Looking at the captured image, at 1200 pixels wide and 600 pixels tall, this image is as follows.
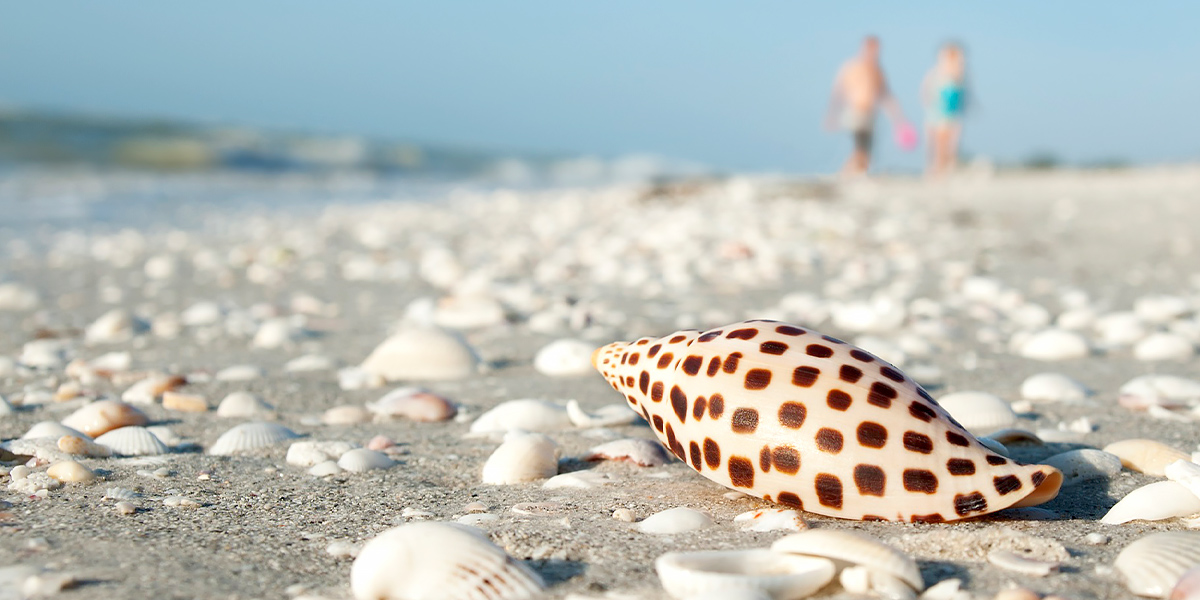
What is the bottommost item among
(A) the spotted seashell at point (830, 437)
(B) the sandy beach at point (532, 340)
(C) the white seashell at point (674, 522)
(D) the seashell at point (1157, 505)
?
(B) the sandy beach at point (532, 340)

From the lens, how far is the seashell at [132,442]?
2123 millimetres

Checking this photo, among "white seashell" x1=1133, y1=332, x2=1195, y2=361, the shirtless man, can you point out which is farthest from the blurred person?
"white seashell" x1=1133, y1=332, x2=1195, y2=361

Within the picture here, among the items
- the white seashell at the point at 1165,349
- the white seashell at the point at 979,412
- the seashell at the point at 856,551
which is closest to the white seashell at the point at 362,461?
the seashell at the point at 856,551

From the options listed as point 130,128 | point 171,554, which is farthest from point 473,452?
point 130,128

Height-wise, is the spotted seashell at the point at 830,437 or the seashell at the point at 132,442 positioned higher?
the spotted seashell at the point at 830,437

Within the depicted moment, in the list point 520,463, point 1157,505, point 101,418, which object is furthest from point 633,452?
point 101,418

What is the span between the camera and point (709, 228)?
723 centimetres

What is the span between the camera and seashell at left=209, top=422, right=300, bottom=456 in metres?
2.19

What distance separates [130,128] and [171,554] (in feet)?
91.9

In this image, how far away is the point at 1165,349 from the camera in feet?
10.8

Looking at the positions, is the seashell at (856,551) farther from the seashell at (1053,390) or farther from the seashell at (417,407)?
the seashell at (1053,390)

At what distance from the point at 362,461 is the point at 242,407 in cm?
74

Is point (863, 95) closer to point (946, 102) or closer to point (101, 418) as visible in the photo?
point (946, 102)

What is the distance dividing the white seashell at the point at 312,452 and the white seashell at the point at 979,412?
1486 mm
